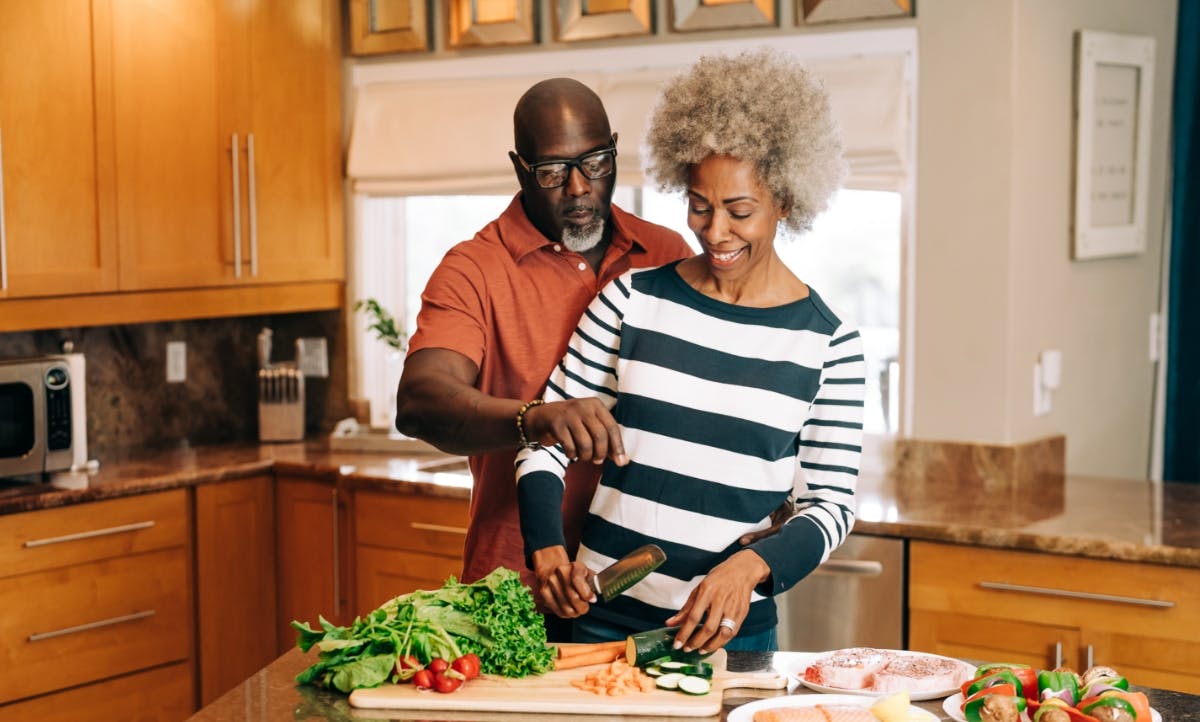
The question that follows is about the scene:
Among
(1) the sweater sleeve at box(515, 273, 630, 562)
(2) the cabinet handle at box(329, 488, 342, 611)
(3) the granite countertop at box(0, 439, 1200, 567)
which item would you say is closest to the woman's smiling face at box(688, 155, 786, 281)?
(1) the sweater sleeve at box(515, 273, 630, 562)

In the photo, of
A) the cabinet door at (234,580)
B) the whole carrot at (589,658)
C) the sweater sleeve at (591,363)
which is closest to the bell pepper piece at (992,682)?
the whole carrot at (589,658)

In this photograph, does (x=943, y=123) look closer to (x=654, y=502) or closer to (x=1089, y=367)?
(x=1089, y=367)

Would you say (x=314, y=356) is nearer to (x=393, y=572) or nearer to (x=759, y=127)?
(x=393, y=572)

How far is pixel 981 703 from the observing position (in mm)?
1573

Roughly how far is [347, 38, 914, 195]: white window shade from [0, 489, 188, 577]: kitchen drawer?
1172mm

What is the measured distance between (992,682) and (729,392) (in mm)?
531

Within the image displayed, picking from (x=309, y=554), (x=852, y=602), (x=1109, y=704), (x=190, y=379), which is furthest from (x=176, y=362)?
(x=1109, y=704)

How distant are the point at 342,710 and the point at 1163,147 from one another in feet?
9.44

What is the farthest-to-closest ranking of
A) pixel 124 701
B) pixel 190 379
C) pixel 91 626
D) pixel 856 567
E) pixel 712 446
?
Answer: pixel 190 379 → pixel 124 701 → pixel 91 626 → pixel 856 567 → pixel 712 446

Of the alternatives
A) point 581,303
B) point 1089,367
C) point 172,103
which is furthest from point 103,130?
point 1089,367

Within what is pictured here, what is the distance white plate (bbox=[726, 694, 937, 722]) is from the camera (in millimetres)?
1612

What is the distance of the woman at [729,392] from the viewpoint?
1.89 meters

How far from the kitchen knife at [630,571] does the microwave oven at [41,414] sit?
7.06 feet

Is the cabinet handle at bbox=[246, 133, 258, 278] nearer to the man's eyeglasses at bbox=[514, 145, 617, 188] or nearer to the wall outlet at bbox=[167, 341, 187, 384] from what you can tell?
the wall outlet at bbox=[167, 341, 187, 384]
